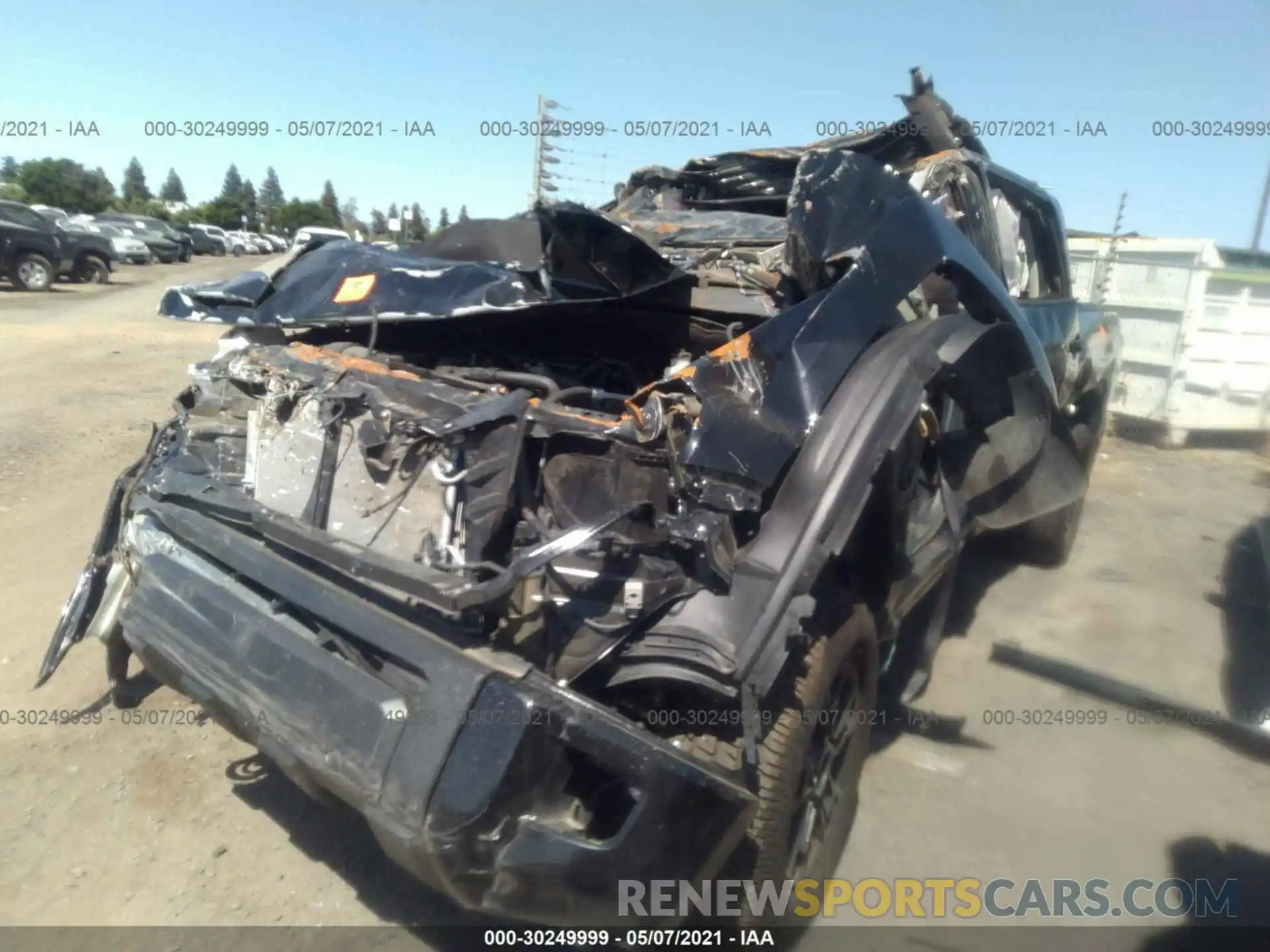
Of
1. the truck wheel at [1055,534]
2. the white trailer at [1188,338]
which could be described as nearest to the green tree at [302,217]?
the white trailer at [1188,338]

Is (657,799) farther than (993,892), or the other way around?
(993,892)

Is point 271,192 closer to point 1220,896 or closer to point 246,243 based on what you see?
point 246,243

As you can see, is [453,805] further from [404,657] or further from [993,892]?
[993,892]

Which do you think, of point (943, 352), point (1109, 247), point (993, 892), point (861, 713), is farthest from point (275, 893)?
point (1109, 247)

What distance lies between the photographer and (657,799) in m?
1.84

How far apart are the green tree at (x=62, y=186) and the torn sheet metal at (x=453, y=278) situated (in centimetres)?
4303

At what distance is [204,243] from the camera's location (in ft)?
115

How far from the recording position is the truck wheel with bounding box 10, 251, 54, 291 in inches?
673

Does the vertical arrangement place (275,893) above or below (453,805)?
below

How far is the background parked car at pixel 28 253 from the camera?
16.7m

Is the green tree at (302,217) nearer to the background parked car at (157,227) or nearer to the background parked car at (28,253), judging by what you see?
the background parked car at (157,227)

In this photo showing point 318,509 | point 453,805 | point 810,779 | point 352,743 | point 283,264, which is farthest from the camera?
point 283,264

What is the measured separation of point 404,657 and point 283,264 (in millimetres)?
2171

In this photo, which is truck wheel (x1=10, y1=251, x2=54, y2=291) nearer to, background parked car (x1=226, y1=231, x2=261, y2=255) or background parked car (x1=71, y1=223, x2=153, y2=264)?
background parked car (x1=71, y1=223, x2=153, y2=264)
